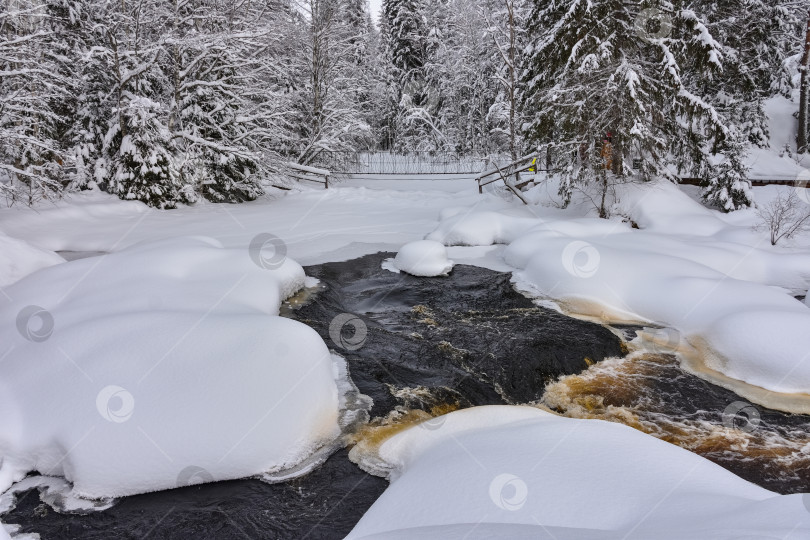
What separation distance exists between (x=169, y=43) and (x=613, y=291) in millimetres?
14643

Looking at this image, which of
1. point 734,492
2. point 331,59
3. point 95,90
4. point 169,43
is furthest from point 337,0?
point 734,492

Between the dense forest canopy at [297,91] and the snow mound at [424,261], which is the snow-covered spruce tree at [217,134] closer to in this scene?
the dense forest canopy at [297,91]

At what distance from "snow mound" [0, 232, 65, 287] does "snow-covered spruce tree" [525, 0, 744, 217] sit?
10919 mm

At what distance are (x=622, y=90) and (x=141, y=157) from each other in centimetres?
1311

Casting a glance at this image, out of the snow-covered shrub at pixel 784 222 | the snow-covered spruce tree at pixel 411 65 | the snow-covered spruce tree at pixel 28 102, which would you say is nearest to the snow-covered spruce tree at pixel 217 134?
the snow-covered spruce tree at pixel 28 102

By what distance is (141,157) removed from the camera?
557 inches

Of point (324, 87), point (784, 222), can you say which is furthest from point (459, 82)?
point (784, 222)

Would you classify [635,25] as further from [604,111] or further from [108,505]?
[108,505]

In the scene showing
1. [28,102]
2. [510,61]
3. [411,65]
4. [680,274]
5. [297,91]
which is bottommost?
[680,274]

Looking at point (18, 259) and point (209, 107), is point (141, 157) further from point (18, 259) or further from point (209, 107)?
point (18, 259)

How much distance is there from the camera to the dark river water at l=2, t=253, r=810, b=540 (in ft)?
11.5

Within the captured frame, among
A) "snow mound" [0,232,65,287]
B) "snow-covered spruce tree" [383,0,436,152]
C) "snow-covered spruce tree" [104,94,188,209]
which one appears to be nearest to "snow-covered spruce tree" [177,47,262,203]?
"snow-covered spruce tree" [104,94,188,209]

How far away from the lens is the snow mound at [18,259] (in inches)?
267

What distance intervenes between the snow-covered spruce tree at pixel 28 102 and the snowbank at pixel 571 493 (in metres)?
9.83
